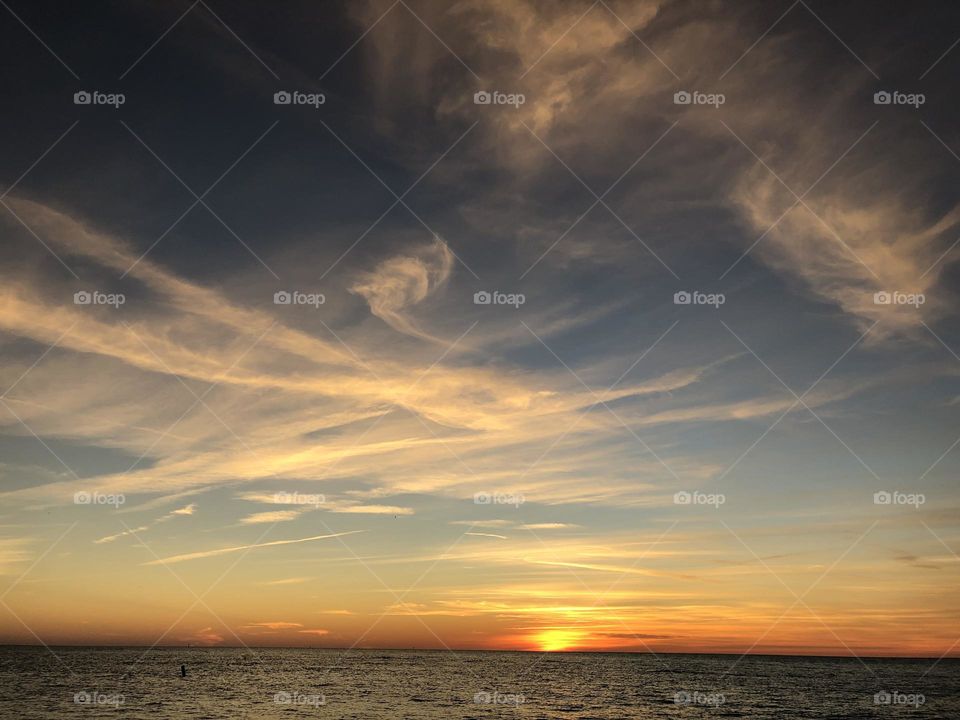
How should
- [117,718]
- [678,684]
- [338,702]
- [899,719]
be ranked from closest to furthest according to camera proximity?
1. [117,718]
2. [899,719]
3. [338,702]
4. [678,684]

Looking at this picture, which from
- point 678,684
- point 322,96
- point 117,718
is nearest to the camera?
point 322,96

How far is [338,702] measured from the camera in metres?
57.1

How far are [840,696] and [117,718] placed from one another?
7049 centimetres

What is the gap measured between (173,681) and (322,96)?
77.0 meters

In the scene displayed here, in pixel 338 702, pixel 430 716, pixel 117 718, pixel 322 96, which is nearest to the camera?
pixel 322 96

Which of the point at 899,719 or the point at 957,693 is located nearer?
the point at 899,719

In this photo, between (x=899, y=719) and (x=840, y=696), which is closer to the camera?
(x=899, y=719)

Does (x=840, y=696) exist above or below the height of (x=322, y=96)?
below

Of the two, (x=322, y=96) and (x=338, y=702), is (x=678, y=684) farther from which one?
(x=322, y=96)

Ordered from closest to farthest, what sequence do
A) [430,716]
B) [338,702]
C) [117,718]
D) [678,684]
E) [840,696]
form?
[117,718], [430,716], [338,702], [840,696], [678,684]

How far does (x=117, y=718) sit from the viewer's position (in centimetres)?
4450

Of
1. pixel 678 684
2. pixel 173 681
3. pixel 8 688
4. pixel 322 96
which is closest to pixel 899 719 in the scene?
pixel 678 684

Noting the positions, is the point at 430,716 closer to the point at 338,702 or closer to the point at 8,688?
the point at 338,702

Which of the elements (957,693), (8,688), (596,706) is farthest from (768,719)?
(8,688)
